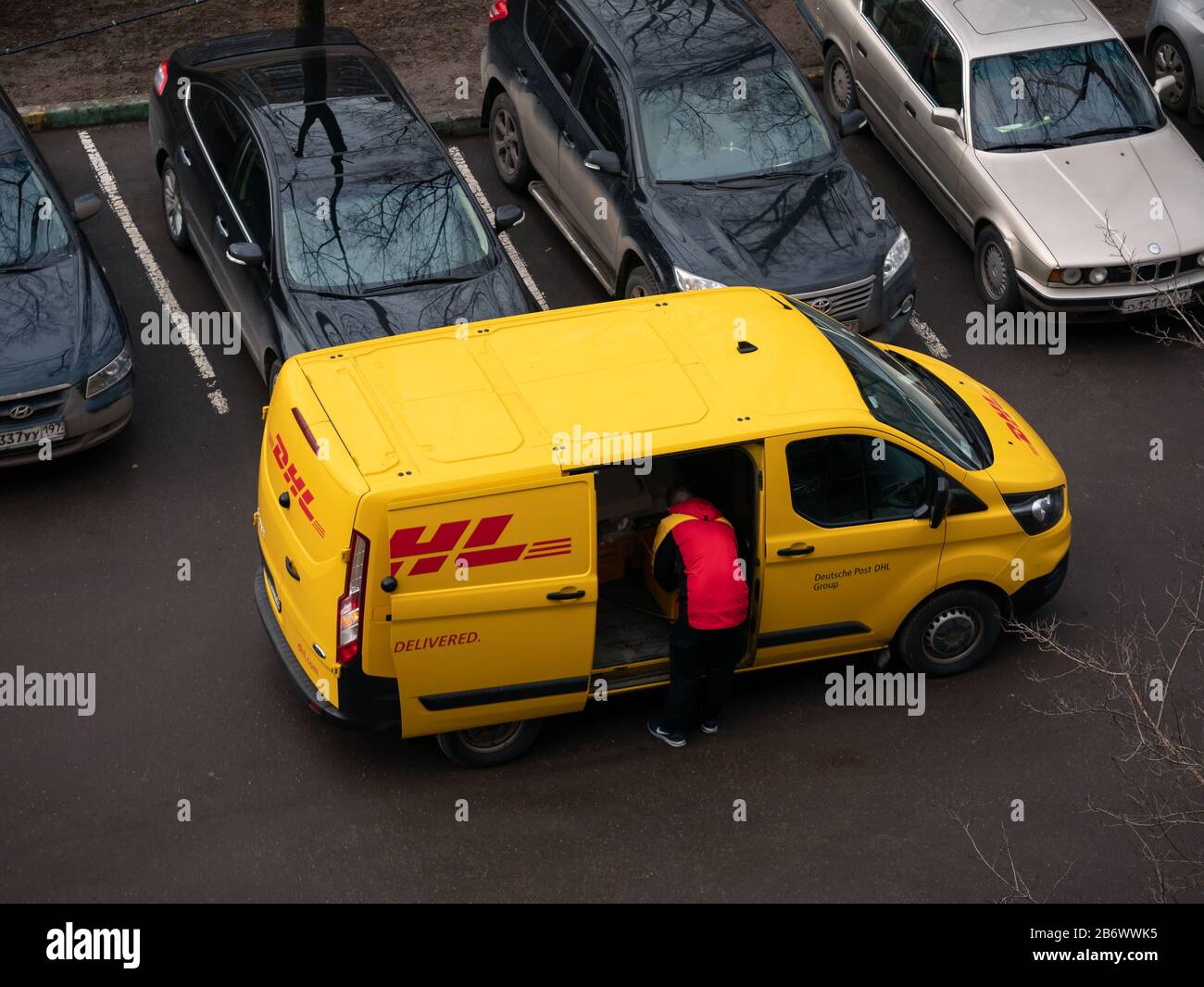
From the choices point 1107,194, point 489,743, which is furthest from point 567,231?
point 489,743

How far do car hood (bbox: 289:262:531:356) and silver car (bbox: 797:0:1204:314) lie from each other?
411 cm

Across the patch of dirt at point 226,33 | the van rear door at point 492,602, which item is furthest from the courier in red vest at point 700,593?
the patch of dirt at point 226,33

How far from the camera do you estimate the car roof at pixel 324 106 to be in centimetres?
1073

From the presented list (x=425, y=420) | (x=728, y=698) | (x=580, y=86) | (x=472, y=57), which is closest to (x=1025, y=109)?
(x=580, y=86)

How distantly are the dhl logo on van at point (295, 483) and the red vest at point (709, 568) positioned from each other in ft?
5.81

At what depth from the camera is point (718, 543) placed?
7.87m

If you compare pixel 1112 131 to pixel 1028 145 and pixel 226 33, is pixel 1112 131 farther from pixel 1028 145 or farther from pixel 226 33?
pixel 226 33

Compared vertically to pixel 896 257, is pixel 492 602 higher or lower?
higher

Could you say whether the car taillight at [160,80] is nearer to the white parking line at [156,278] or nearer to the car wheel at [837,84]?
the white parking line at [156,278]

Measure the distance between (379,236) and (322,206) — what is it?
17.4 inches

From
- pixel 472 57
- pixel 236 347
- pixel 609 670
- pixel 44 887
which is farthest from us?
pixel 472 57

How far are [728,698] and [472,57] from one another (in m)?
8.30

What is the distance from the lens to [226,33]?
14984 millimetres

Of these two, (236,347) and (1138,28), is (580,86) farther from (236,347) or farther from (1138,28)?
(1138,28)
